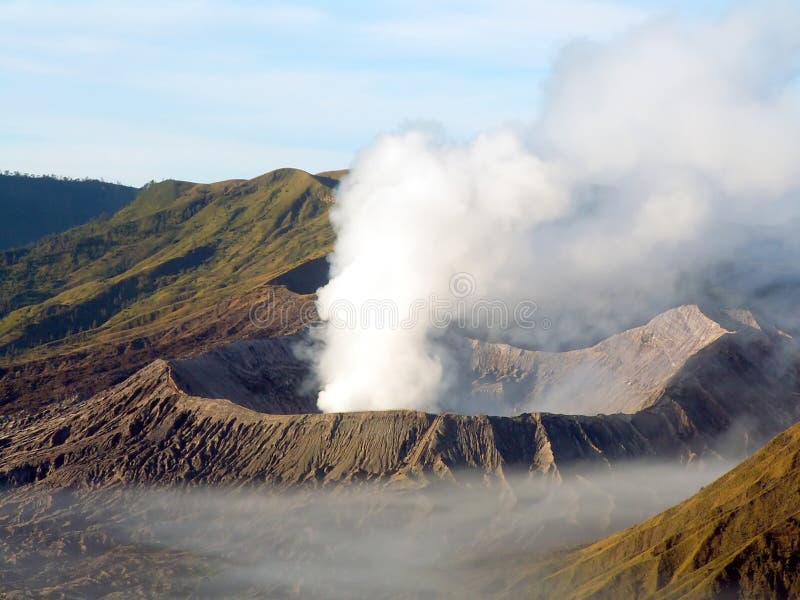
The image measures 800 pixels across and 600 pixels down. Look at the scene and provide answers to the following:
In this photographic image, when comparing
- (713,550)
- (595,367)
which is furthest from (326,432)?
(713,550)

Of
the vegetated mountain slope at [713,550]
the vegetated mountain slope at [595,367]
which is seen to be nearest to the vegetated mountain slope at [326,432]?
the vegetated mountain slope at [595,367]

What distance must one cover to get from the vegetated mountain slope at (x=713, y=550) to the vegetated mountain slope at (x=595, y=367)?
179 feet

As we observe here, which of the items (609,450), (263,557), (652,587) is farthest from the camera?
(609,450)

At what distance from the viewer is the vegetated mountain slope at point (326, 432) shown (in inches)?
5330

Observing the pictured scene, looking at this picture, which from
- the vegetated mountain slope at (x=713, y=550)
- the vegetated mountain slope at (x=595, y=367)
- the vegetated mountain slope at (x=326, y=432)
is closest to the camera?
the vegetated mountain slope at (x=713, y=550)

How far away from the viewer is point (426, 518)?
414 feet

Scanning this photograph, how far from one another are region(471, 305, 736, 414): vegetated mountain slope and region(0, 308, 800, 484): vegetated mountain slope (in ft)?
20.5

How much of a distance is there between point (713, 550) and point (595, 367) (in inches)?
2816

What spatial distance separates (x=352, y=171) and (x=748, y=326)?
189 ft

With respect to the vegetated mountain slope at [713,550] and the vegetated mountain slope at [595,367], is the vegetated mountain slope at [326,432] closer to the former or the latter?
the vegetated mountain slope at [595,367]

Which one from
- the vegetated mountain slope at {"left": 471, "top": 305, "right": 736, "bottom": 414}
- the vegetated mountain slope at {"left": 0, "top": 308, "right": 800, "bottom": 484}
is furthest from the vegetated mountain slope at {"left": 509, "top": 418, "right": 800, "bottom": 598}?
the vegetated mountain slope at {"left": 471, "top": 305, "right": 736, "bottom": 414}

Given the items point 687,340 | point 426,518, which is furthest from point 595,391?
point 426,518

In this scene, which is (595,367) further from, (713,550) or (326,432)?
(713,550)

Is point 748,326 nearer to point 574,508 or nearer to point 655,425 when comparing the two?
point 655,425
